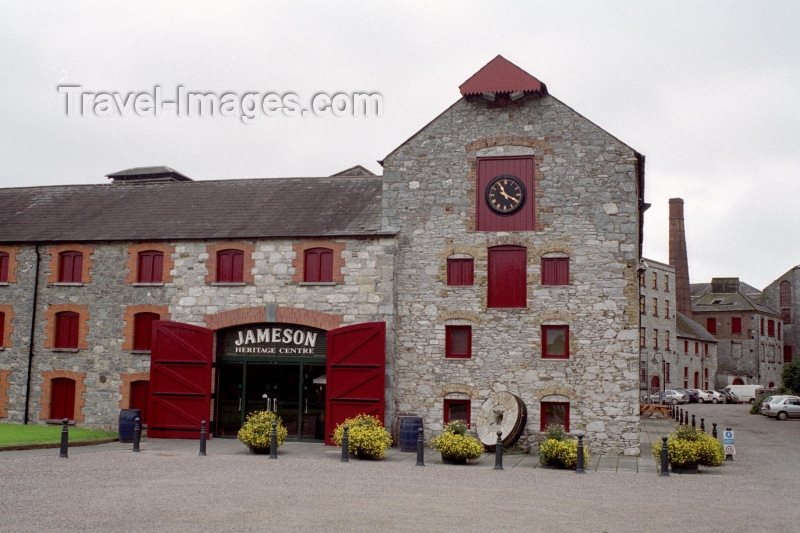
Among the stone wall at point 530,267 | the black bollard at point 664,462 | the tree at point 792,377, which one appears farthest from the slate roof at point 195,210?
the tree at point 792,377

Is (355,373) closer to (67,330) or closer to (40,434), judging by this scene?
(40,434)

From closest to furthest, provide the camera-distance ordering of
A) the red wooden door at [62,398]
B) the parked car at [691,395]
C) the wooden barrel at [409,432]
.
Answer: the wooden barrel at [409,432]
the red wooden door at [62,398]
the parked car at [691,395]

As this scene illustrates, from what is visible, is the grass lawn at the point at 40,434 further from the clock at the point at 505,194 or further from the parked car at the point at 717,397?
the parked car at the point at 717,397

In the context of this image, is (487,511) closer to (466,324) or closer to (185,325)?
(466,324)

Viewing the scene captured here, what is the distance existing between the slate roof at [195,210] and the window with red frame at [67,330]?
8.42 feet

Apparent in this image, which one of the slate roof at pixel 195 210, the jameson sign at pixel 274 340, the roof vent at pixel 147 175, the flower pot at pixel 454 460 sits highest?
the roof vent at pixel 147 175

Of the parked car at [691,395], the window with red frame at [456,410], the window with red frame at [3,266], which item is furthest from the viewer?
the parked car at [691,395]

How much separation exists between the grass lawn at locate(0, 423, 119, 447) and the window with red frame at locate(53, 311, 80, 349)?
2.74 meters

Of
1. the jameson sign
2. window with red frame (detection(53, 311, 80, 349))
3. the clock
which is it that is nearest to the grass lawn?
window with red frame (detection(53, 311, 80, 349))

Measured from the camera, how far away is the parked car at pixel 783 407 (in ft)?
135

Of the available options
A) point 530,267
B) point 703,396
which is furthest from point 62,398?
point 703,396

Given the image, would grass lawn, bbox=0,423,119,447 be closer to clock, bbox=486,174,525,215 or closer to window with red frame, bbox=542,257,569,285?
clock, bbox=486,174,525,215

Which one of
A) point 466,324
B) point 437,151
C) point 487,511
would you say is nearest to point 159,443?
point 466,324

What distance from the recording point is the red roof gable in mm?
23406
